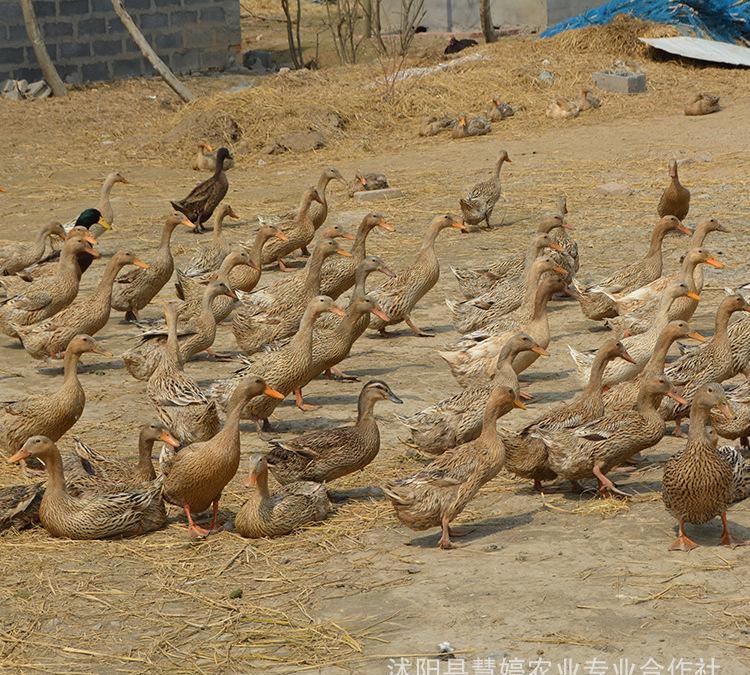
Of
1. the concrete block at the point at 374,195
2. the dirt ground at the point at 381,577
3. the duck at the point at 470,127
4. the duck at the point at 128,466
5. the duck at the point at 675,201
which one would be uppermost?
the duck at the point at 470,127

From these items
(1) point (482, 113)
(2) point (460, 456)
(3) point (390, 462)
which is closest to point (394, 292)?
(3) point (390, 462)

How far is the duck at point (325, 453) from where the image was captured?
7.66 metres

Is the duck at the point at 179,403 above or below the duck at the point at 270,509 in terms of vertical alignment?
above

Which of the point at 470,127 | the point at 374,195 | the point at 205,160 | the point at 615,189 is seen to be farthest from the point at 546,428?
the point at 470,127

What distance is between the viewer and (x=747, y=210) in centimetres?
1409

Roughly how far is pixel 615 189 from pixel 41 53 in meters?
10.9

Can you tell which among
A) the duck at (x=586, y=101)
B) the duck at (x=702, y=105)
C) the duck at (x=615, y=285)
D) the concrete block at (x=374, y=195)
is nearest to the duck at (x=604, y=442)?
the duck at (x=615, y=285)

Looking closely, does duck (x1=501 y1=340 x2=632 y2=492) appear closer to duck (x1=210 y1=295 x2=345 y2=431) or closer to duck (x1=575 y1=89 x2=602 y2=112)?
duck (x1=210 y1=295 x2=345 y2=431)

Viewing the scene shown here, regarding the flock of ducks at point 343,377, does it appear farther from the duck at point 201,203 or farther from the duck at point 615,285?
the duck at point 201,203

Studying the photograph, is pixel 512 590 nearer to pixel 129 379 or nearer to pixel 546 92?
pixel 129 379

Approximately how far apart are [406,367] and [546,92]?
1189cm

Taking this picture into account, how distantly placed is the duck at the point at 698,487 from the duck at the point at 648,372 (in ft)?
3.71

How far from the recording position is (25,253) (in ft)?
41.6

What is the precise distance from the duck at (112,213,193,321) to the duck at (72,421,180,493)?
3757mm
